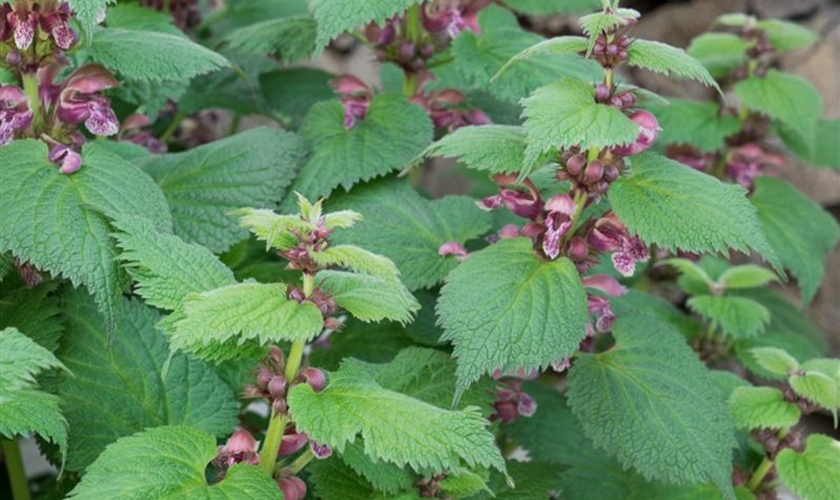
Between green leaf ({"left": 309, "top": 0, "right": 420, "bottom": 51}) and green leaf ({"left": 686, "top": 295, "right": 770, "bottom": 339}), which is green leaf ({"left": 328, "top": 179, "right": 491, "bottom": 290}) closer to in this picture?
green leaf ({"left": 309, "top": 0, "right": 420, "bottom": 51})

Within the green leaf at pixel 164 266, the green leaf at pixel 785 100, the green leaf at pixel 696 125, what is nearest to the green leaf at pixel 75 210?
the green leaf at pixel 164 266

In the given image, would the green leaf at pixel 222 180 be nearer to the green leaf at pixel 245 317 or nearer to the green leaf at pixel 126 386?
the green leaf at pixel 126 386

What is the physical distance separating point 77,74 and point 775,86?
137 cm

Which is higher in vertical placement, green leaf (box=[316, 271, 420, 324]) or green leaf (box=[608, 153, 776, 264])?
green leaf (box=[316, 271, 420, 324])

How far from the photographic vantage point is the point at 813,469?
4.76 ft

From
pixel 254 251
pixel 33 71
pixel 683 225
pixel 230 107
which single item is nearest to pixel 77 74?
pixel 33 71

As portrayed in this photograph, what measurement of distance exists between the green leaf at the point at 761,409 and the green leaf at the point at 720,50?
0.88 m

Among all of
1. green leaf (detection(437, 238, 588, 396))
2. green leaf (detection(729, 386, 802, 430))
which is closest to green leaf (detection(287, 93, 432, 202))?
green leaf (detection(437, 238, 588, 396))

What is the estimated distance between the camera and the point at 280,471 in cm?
119

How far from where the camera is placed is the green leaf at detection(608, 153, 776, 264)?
4.10 feet

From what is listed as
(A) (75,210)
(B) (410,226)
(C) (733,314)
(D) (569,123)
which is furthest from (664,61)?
(C) (733,314)

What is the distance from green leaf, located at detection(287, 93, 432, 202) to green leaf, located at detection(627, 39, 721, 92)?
414 millimetres

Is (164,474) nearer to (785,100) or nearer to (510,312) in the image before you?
(510,312)

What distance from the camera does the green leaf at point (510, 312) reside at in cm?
120
